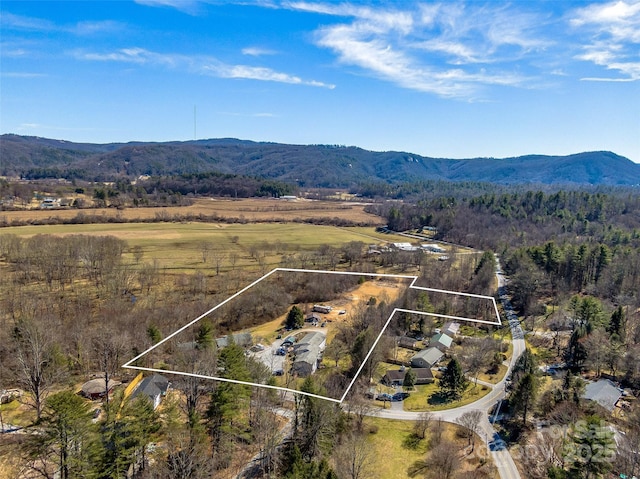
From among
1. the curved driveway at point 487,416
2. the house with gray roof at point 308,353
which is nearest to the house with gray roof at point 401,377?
the curved driveway at point 487,416

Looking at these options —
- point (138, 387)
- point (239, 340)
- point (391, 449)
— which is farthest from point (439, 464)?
point (138, 387)

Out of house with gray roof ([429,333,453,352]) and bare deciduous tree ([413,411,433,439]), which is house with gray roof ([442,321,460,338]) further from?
bare deciduous tree ([413,411,433,439])

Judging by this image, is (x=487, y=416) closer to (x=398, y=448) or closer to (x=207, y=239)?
(x=398, y=448)

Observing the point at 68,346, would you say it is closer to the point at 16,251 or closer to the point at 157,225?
the point at 16,251

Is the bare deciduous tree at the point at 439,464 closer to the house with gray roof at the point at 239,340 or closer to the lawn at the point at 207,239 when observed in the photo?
the house with gray roof at the point at 239,340

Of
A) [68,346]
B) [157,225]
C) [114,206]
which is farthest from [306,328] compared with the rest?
[114,206]
